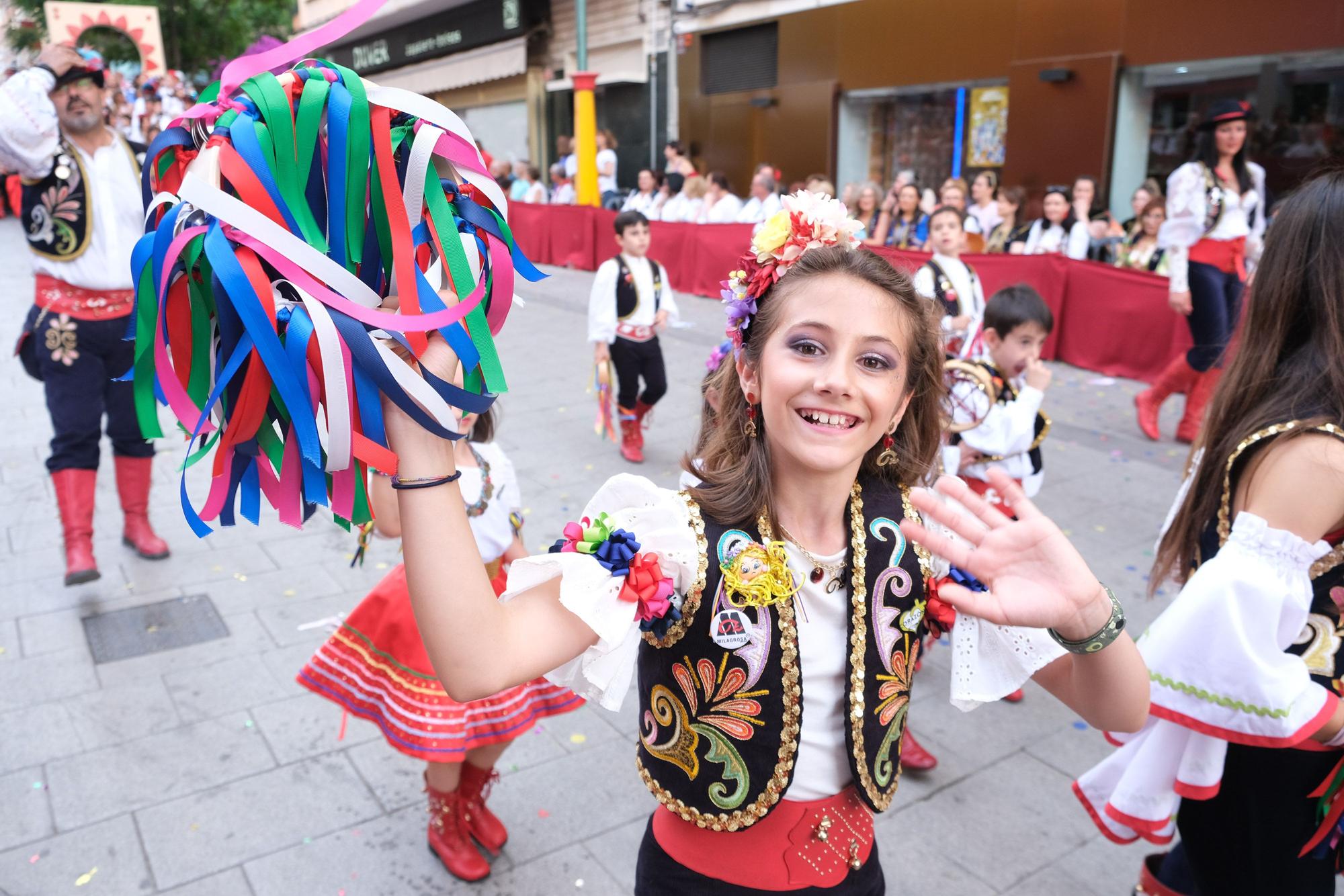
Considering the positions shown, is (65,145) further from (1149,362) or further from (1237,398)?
(1149,362)

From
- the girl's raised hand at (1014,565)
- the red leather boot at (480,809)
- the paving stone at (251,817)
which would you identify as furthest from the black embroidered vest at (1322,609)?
the paving stone at (251,817)

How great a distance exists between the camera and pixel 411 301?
1194mm

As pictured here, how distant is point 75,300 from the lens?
4.41 metres

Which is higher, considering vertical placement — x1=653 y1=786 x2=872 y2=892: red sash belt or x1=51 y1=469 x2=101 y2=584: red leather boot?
x1=653 y1=786 x2=872 y2=892: red sash belt

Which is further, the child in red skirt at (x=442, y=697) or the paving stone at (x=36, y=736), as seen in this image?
the paving stone at (x=36, y=736)

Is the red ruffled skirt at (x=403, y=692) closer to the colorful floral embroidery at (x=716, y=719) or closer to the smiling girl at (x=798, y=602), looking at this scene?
the smiling girl at (x=798, y=602)

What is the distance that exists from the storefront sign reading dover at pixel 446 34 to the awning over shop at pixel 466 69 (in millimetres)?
185

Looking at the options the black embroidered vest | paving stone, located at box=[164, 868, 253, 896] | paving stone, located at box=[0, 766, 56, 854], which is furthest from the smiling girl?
paving stone, located at box=[0, 766, 56, 854]

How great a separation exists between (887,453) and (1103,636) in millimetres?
536

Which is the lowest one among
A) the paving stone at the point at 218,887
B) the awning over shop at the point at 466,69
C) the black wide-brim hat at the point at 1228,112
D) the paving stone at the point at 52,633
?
the paving stone at the point at 218,887

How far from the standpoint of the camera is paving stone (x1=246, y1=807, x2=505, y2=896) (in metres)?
2.71

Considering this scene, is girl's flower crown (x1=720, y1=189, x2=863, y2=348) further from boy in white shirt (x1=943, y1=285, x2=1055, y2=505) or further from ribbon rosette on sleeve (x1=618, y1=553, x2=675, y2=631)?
boy in white shirt (x1=943, y1=285, x2=1055, y2=505)

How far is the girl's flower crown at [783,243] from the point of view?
175cm

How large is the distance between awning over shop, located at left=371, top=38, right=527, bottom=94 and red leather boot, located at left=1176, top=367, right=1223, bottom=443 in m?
17.0
